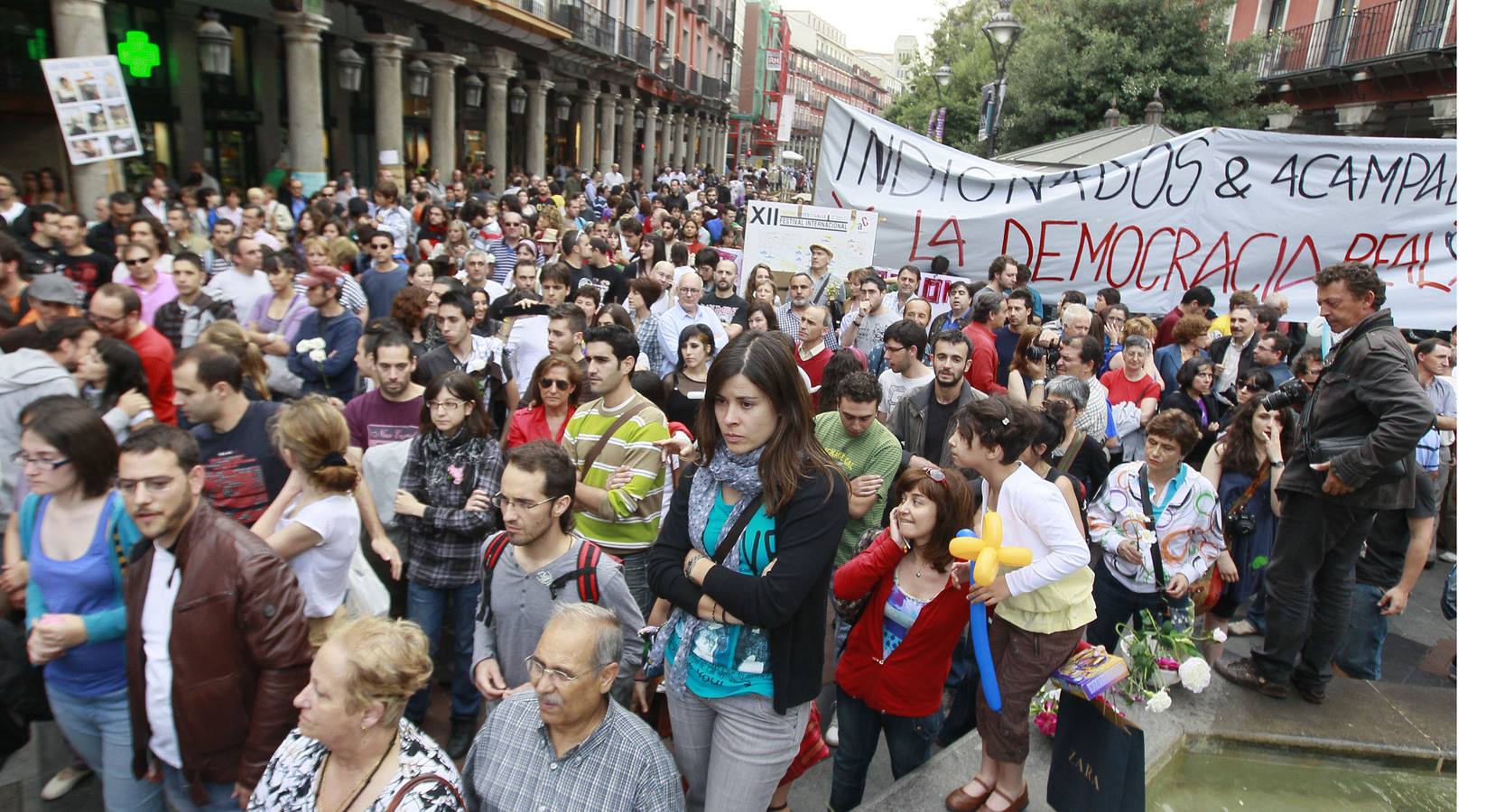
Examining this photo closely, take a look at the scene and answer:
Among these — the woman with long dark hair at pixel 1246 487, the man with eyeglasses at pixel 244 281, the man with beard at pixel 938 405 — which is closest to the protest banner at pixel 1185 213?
the woman with long dark hair at pixel 1246 487

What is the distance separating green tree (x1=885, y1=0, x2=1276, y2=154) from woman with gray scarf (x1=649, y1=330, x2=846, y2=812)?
18.4 m

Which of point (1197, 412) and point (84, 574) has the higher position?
point (1197, 412)

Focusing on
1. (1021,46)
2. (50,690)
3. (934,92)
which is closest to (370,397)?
(50,690)

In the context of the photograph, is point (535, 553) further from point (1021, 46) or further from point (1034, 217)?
point (1021, 46)

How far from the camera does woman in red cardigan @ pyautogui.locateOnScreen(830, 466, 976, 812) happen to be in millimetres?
2934

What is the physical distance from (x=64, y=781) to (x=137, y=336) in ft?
6.99

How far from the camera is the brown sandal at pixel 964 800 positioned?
3.14m

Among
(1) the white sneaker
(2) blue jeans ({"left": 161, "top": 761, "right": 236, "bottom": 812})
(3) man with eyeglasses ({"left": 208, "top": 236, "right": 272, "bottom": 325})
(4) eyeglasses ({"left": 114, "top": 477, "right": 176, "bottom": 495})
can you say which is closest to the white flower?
(2) blue jeans ({"left": 161, "top": 761, "right": 236, "bottom": 812})

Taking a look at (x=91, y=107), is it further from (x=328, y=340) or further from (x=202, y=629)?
(x=202, y=629)

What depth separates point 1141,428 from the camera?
544 centimetres

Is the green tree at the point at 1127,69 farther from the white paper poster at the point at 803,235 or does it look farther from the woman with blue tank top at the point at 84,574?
the woman with blue tank top at the point at 84,574

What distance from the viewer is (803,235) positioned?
28.0 ft

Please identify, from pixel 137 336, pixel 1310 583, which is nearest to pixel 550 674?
pixel 1310 583

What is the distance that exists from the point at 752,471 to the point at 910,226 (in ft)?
22.2
